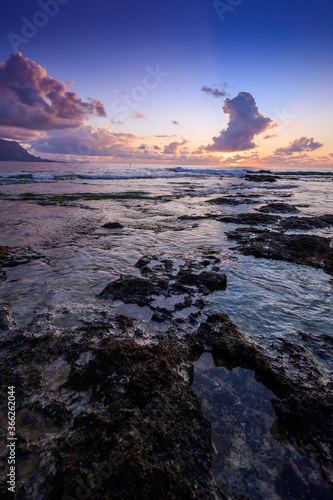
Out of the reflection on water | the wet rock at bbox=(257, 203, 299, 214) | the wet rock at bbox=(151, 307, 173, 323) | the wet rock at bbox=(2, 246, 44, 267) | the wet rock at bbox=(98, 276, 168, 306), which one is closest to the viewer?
the reflection on water

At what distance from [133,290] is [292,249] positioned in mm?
4711

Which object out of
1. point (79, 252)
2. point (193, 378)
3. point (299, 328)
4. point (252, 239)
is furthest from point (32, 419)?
point (252, 239)

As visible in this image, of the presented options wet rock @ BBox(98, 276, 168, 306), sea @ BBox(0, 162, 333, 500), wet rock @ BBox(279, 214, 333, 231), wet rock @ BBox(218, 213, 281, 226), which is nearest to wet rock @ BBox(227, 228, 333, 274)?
sea @ BBox(0, 162, 333, 500)

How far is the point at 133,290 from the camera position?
173 inches

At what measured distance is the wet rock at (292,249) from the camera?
19.5 feet

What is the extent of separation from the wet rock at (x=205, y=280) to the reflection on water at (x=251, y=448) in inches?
81.3

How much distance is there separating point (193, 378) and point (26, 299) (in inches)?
125

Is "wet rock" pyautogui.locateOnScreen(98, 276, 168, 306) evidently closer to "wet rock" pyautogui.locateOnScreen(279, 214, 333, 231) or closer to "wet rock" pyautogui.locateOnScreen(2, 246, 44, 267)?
"wet rock" pyautogui.locateOnScreen(2, 246, 44, 267)

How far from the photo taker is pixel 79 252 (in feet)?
21.2

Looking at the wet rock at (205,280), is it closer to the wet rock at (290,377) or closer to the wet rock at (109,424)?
the wet rock at (290,377)

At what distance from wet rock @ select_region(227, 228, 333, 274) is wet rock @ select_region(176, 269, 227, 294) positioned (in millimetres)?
2111

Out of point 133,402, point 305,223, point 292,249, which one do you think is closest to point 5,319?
point 133,402

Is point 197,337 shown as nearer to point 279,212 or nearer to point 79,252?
point 79,252

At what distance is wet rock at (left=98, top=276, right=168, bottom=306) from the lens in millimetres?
4188
